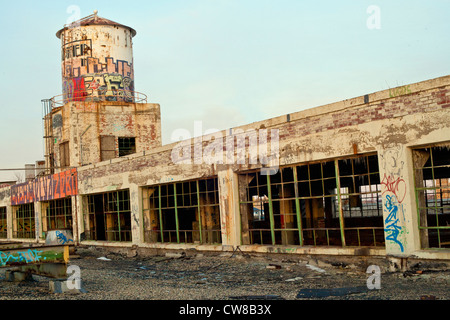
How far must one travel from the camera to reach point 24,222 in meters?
29.8

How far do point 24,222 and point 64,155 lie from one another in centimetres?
630

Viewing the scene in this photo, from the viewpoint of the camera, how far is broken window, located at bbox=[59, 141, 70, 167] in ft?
84.4

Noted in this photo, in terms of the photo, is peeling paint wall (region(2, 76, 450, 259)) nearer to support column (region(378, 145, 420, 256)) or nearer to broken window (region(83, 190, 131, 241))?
support column (region(378, 145, 420, 256))

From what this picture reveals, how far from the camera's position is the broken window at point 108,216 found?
2031 centimetres

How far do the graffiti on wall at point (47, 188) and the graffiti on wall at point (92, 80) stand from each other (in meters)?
4.32

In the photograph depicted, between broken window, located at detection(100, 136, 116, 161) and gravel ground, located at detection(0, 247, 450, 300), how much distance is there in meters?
11.2

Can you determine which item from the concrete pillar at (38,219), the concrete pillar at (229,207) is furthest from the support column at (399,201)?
the concrete pillar at (38,219)

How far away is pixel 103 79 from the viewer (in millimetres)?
26469

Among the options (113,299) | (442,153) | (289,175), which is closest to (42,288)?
(113,299)

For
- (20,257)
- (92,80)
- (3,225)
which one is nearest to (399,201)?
(20,257)

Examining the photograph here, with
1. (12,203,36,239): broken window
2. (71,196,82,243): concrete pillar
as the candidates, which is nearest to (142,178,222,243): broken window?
(71,196,82,243): concrete pillar

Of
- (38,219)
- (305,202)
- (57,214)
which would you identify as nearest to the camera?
(305,202)

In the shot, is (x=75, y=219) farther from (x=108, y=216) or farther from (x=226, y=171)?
(x=226, y=171)

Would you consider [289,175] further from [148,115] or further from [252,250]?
[148,115]
